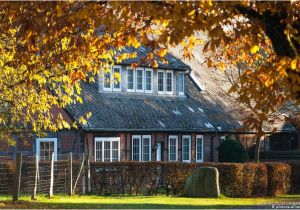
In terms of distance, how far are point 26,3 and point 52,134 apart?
2510 centimetres

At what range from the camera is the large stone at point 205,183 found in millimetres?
29781

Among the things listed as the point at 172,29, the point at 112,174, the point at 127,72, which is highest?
the point at 127,72

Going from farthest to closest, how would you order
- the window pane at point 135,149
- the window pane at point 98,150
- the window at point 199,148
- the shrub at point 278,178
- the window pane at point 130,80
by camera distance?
the window at point 199,148
the window pane at point 130,80
the window pane at point 135,149
the window pane at point 98,150
the shrub at point 278,178

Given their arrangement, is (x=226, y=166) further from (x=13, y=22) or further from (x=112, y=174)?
(x=13, y=22)

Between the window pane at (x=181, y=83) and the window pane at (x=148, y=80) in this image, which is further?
the window pane at (x=181, y=83)

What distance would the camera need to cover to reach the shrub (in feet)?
108

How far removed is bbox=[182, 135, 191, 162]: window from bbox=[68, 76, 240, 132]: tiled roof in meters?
0.81

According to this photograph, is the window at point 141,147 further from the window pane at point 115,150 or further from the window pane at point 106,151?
the window pane at point 106,151

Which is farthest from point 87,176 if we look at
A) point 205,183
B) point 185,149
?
point 185,149

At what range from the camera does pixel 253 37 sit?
10625 millimetres

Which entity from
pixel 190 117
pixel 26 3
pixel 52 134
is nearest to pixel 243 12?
pixel 26 3

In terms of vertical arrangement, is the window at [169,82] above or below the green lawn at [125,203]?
above

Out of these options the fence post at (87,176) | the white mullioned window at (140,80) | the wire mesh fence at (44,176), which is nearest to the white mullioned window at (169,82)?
the white mullioned window at (140,80)

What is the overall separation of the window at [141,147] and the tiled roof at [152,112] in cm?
71
